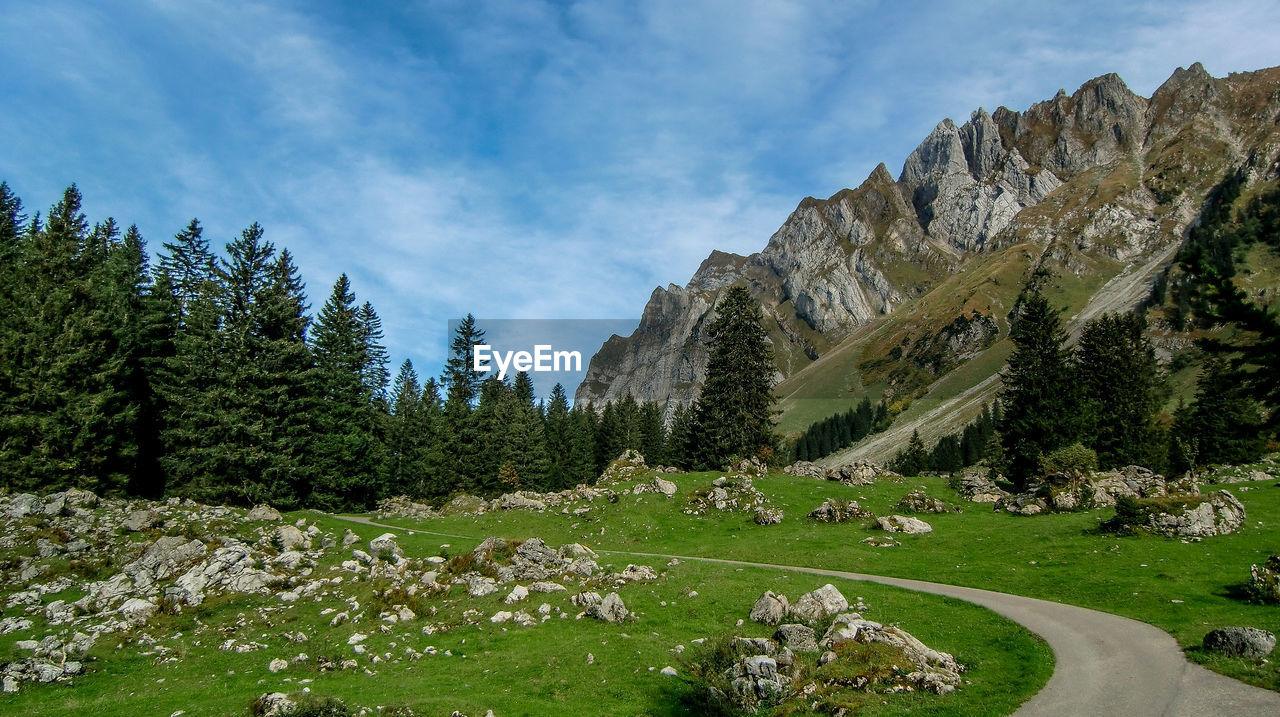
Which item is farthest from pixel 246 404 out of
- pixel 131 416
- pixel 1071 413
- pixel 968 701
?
pixel 1071 413

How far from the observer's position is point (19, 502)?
28984 millimetres

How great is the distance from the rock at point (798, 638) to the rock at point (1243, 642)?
9.90m

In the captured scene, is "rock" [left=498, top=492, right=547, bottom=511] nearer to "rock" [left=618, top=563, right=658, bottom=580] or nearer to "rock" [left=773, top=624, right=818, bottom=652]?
"rock" [left=618, top=563, right=658, bottom=580]

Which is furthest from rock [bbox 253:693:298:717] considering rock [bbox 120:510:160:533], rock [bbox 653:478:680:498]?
rock [bbox 653:478:680:498]

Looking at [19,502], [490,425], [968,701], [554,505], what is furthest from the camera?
[490,425]

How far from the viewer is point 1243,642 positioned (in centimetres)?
1488

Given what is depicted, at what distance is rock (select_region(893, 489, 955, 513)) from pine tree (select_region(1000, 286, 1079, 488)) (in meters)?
15.2

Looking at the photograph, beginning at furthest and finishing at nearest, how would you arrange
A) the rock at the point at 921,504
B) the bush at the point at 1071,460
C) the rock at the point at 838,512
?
the bush at the point at 1071,460, the rock at the point at 921,504, the rock at the point at 838,512

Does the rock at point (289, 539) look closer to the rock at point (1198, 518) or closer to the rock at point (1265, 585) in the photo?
the rock at point (1265, 585)

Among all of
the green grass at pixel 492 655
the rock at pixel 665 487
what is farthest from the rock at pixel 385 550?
the rock at pixel 665 487

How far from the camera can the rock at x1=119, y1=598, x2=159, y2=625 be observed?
2031 cm

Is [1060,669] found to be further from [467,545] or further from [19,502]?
[19,502]

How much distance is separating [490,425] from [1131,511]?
210 feet

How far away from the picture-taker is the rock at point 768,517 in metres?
41.9
